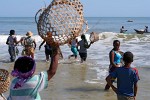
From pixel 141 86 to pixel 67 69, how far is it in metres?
4.03

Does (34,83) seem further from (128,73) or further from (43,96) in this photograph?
(43,96)

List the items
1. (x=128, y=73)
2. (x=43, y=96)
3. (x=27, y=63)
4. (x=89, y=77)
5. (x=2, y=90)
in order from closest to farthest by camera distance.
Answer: (x=27, y=63)
(x=2, y=90)
(x=128, y=73)
(x=43, y=96)
(x=89, y=77)

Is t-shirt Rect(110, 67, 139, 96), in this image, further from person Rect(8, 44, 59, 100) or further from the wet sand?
the wet sand

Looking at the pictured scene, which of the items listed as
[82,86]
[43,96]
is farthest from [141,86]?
[43,96]

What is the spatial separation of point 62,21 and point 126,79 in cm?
201

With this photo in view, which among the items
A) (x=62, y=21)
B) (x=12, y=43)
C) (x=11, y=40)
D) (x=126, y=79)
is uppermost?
(x=62, y=21)

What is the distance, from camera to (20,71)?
355 centimetres

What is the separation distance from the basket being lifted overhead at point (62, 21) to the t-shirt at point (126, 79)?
1.72 metres

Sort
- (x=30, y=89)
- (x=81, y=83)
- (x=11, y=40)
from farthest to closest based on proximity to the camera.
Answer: (x=11, y=40)
(x=81, y=83)
(x=30, y=89)

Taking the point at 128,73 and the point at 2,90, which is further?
the point at 128,73

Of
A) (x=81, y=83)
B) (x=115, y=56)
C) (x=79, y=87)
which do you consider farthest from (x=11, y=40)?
(x=115, y=56)

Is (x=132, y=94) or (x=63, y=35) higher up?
(x=63, y=35)

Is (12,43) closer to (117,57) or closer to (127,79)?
(117,57)

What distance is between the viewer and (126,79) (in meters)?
5.36
